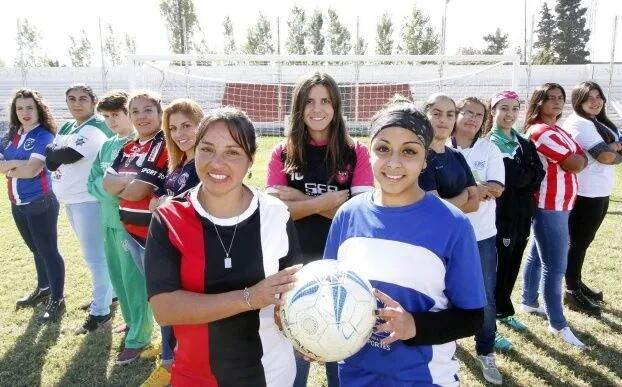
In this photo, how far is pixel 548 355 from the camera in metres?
4.02

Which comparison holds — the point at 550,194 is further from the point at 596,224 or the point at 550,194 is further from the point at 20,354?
the point at 20,354

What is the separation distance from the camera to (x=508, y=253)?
168 inches

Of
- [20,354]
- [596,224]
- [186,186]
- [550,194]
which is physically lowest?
→ [20,354]

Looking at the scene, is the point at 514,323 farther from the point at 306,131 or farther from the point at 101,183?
the point at 101,183

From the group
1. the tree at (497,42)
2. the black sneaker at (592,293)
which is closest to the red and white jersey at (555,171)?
the black sneaker at (592,293)

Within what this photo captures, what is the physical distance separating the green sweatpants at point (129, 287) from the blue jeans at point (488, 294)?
269 cm

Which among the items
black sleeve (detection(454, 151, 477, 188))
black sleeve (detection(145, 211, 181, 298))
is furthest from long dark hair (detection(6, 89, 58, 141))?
black sleeve (detection(454, 151, 477, 188))

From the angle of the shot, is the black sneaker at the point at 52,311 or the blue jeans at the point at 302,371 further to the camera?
the black sneaker at the point at 52,311

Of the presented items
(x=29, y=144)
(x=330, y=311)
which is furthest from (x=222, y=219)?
(x=29, y=144)

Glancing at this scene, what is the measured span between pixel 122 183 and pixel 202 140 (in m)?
1.80

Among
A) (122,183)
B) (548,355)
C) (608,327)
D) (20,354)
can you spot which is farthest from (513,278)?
(20,354)

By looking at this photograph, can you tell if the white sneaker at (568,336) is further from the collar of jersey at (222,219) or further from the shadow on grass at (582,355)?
the collar of jersey at (222,219)

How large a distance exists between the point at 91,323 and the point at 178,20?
120 feet

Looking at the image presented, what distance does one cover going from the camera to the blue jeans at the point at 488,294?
11.6ft
